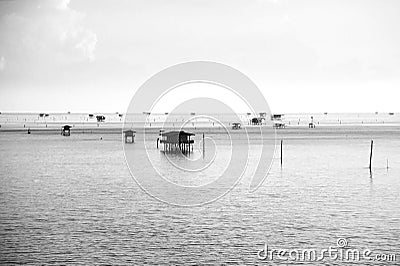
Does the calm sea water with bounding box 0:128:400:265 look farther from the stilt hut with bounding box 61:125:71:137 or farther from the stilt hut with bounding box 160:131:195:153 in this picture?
the stilt hut with bounding box 61:125:71:137

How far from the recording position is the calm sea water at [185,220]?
93.3 ft

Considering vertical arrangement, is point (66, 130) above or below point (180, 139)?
above

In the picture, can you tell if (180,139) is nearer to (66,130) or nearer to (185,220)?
Result: (185,220)

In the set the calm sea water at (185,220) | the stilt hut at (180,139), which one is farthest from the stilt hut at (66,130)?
the calm sea water at (185,220)

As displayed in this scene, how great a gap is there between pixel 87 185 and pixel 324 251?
29667mm

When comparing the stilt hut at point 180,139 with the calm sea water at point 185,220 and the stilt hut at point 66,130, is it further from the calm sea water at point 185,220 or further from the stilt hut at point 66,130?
the stilt hut at point 66,130

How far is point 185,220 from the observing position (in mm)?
36219

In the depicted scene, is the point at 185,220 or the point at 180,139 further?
the point at 180,139

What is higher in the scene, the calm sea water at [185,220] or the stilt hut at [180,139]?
the stilt hut at [180,139]

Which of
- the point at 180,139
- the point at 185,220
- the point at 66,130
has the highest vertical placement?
the point at 66,130

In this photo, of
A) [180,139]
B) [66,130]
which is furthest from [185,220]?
[66,130]

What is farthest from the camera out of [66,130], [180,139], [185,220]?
[66,130]

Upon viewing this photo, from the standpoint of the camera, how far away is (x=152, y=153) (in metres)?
91.6

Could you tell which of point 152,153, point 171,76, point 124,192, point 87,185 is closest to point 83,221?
point 124,192
